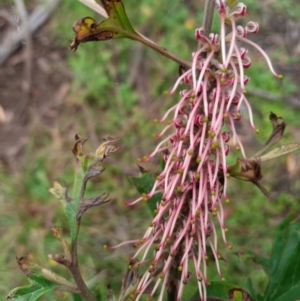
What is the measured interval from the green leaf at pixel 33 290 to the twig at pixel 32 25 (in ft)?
5.81

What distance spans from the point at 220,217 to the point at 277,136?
0.14 meters

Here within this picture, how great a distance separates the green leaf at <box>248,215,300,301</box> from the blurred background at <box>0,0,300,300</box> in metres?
0.81

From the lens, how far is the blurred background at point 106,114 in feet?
6.17

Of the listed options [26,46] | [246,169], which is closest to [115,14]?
[246,169]

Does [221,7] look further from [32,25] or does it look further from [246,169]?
[32,25]

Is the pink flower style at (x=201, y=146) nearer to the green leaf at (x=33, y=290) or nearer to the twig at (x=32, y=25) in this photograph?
the green leaf at (x=33, y=290)

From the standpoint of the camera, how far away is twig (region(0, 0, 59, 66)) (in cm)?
232

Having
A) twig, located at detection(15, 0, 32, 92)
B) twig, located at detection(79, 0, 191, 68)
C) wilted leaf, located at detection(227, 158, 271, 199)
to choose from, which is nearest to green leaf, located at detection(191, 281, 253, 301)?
wilted leaf, located at detection(227, 158, 271, 199)

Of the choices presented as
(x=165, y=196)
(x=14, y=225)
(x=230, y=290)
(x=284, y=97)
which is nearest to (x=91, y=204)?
(x=165, y=196)

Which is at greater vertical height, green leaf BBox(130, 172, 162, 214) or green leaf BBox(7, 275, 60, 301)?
green leaf BBox(130, 172, 162, 214)

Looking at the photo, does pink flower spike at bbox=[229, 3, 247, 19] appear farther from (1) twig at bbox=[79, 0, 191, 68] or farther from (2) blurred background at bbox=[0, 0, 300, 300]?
(2) blurred background at bbox=[0, 0, 300, 300]

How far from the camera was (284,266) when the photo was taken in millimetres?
902

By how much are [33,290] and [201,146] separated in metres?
0.31

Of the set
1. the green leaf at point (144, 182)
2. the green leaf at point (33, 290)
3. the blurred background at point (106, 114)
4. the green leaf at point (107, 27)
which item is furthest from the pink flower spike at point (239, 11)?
the blurred background at point (106, 114)
